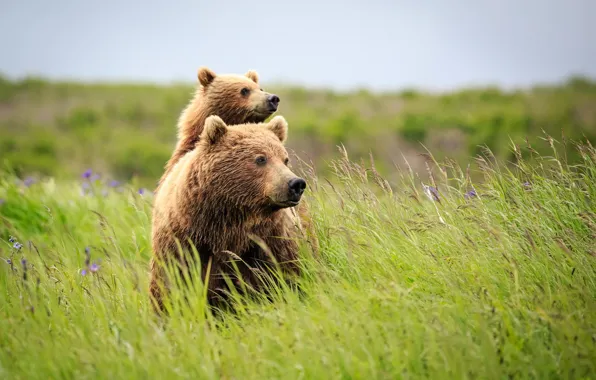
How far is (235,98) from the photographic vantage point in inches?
204

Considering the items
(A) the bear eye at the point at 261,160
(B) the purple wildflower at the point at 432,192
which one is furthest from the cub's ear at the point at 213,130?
(B) the purple wildflower at the point at 432,192

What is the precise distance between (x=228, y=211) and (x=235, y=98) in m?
1.82

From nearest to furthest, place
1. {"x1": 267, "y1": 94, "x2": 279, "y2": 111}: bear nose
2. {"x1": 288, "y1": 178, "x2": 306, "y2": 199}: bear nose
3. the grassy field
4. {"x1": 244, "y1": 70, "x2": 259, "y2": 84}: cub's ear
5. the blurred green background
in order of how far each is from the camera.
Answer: the grassy field → {"x1": 288, "y1": 178, "x2": 306, "y2": 199}: bear nose → {"x1": 267, "y1": 94, "x2": 279, "y2": 111}: bear nose → {"x1": 244, "y1": 70, "x2": 259, "y2": 84}: cub's ear → the blurred green background

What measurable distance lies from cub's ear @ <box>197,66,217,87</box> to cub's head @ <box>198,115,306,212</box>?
1.71 metres

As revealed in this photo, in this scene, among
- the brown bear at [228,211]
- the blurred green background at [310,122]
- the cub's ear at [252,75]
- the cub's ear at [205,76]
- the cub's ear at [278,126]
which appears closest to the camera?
the brown bear at [228,211]

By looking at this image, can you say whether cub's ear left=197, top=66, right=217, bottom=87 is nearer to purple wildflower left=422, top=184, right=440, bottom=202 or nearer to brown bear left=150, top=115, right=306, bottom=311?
brown bear left=150, top=115, right=306, bottom=311

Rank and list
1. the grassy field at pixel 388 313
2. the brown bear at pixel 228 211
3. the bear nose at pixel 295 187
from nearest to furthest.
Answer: the grassy field at pixel 388 313, the bear nose at pixel 295 187, the brown bear at pixel 228 211

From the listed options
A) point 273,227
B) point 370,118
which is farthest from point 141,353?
point 370,118

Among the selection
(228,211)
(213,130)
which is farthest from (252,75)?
(228,211)

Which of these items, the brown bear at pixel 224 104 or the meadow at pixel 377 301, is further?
the brown bear at pixel 224 104

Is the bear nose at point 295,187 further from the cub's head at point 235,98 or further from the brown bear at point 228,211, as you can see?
the cub's head at point 235,98

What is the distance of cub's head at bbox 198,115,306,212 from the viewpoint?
11.6 feet

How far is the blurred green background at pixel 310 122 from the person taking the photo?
21.2 metres

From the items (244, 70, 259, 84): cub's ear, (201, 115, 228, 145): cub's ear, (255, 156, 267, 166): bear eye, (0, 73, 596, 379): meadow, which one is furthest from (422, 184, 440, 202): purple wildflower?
(244, 70, 259, 84): cub's ear
